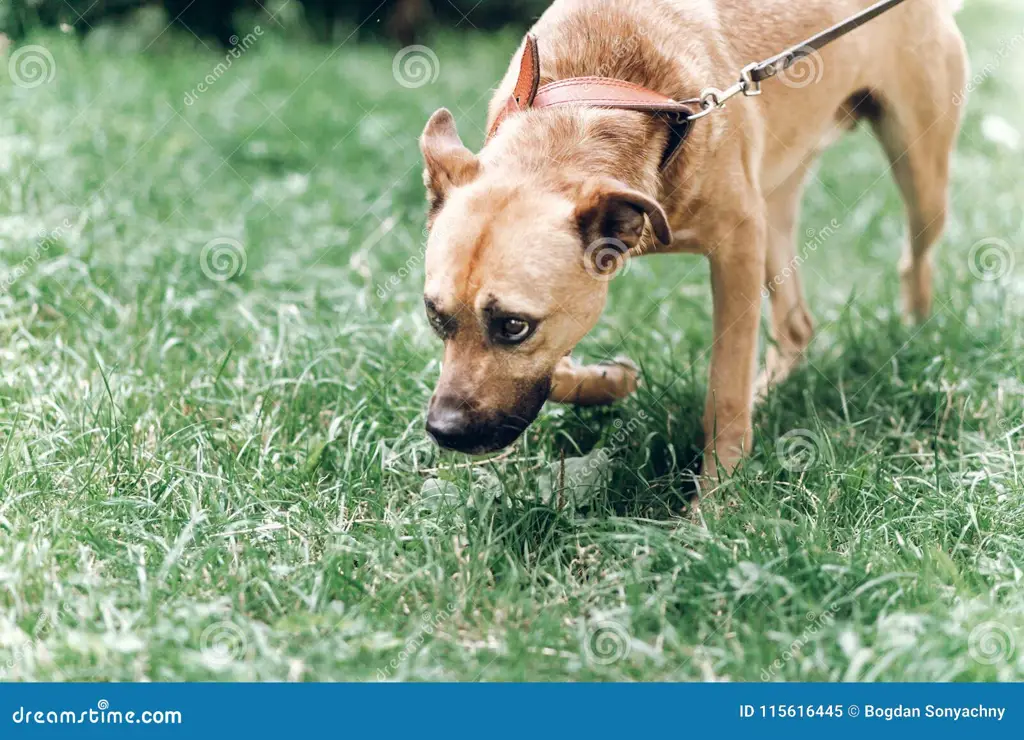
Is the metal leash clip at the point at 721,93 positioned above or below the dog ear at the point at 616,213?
above

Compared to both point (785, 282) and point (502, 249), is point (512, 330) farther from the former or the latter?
point (785, 282)

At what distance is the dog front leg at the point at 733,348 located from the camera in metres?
4.04

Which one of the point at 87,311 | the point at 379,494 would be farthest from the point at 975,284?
the point at 87,311

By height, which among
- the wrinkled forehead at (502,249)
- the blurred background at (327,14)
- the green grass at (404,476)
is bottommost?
the green grass at (404,476)

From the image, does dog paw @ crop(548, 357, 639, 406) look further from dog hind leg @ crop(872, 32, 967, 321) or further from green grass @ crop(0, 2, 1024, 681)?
dog hind leg @ crop(872, 32, 967, 321)

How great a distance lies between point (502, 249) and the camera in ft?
10.6

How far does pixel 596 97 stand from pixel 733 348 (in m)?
1.10

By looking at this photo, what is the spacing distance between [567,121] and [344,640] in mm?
1755

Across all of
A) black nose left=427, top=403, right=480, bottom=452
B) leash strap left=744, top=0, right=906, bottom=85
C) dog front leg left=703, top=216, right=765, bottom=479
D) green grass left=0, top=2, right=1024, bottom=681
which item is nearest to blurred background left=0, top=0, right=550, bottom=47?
green grass left=0, top=2, right=1024, bottom=681

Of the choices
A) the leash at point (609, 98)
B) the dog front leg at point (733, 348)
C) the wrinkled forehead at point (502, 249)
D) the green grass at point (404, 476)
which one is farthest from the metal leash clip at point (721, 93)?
the green grass at point (404, 476)

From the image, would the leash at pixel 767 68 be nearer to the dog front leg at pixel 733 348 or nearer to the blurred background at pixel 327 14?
the dog front leg at pixel 733 348

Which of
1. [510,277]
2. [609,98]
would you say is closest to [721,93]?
[609,98]

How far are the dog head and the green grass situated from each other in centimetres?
49
